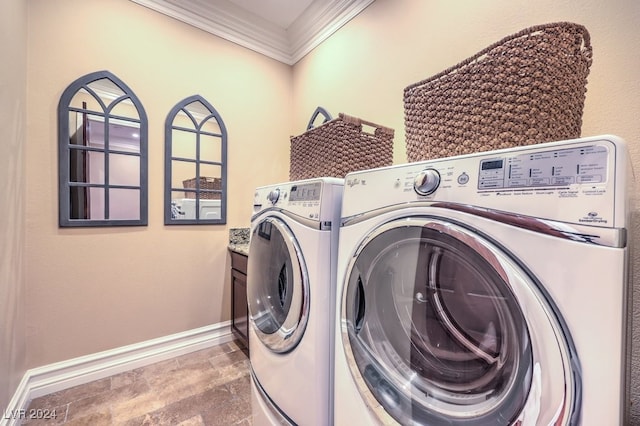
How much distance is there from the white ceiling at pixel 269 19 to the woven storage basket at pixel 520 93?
139 centimetres

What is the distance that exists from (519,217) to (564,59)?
1.80ft

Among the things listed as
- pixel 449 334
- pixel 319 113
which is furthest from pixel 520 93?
pixel 319 113

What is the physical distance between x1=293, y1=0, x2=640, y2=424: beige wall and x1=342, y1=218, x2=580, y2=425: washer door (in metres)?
0.15

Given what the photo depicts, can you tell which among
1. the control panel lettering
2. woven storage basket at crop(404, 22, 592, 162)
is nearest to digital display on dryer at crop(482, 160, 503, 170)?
the control panel lettering

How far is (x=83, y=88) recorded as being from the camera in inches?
65.6

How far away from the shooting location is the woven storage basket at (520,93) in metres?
0.71

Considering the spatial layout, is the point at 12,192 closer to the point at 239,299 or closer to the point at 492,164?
the point at 239,299

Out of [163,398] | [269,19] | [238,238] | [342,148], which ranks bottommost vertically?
[163,398]

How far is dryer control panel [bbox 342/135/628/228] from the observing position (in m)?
0.44

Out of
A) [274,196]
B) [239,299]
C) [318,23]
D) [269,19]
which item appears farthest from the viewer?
[269,19]

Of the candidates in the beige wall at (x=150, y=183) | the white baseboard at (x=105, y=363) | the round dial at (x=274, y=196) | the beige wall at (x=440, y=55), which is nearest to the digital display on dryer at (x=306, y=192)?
the round dial at (x=274, y=196)

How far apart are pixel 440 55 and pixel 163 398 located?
248 cm

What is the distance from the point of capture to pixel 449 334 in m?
0.71

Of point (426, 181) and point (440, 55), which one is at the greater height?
point (440, 55)
